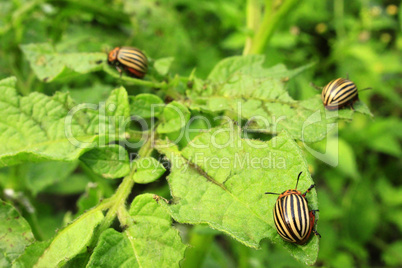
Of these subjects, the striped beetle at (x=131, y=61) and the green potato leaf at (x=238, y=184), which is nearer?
the green potato leaf at (x=238, y=184)

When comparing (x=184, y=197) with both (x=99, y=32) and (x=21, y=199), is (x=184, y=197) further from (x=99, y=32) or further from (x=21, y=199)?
(x=99, y=32)

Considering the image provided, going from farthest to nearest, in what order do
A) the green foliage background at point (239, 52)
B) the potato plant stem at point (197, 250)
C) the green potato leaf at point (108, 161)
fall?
the green foliage background at point (239, 52) < the potato plant stem at point (197, 250) < the green potato leaf at point (108, 161)

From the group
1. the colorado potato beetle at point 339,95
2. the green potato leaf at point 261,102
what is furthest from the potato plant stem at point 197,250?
the colorado potato beetle at point 339,95

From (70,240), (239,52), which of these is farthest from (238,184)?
(239,52)

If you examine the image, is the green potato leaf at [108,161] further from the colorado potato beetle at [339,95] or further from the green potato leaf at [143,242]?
the colorado potato beetle at [339,95]

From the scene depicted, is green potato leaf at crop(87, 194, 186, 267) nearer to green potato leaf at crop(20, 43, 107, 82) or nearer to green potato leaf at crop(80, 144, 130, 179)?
green potato leaf at crop(80, 144, 130, 179)

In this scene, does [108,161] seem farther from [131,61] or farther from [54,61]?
[54,61]

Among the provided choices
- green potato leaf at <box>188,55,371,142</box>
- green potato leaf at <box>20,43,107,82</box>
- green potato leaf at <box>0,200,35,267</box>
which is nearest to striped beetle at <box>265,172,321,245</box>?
green potato leaf at <box>188,55,371,142</box>

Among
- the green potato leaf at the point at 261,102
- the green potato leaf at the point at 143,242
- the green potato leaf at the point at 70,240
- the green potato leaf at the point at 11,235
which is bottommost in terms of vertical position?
the green potato leaf at the point at 11,235
